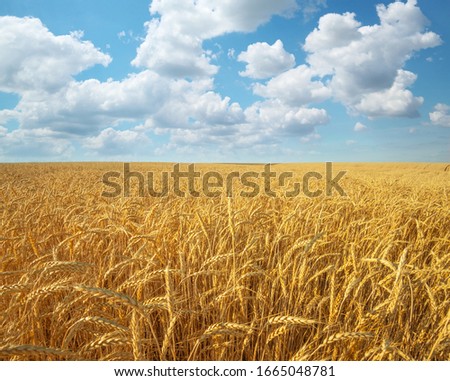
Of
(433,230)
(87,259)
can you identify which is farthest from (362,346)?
(433,230)

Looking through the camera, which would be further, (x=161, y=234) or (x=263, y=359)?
(x=161, y=234)

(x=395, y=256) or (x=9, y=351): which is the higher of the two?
(x=9, y=351)

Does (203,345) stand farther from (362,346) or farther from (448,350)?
(448,350)

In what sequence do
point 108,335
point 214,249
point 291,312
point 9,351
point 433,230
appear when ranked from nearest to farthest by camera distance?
point 9,351 < point 108,335 < point 291,312 < point 214,249 < point 433,230

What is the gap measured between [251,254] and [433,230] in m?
3.10

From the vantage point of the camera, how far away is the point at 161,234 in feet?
10.1

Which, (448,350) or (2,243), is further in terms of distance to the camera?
(2,243)

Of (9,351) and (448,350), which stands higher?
(9,351)

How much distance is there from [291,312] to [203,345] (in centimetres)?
64

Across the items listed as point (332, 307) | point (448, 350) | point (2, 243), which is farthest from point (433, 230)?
point (2, 243)

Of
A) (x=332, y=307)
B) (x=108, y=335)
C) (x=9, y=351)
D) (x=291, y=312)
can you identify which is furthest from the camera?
(x=291, y=312)

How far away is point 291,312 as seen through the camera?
2234 mm

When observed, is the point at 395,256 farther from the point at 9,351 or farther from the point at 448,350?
the point at 9,351

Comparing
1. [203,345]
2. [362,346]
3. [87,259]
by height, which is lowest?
[203,345]
